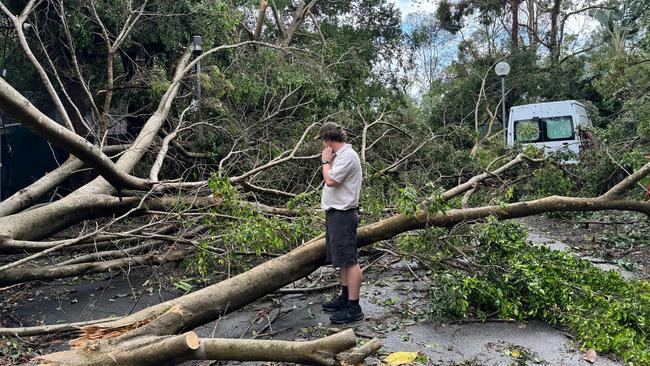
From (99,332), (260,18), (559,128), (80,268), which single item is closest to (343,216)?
(99,332)

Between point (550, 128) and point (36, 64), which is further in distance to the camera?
point (550, 128)

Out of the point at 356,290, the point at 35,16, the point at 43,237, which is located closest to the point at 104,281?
the point at 43,237

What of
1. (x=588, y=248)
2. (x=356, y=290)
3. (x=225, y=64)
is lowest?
(x=588, y=248)

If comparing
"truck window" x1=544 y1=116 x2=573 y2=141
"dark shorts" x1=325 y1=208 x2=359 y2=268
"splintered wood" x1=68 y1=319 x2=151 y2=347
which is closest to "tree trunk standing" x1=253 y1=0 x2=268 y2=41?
"truck window" x1=544 y1=116 x2=573 y2=141

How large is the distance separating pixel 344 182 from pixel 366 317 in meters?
1.05

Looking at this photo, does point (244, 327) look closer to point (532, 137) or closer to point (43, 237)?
point (43, 237)

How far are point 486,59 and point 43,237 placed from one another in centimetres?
1715

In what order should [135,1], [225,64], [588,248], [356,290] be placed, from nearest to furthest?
[356,290]
[588,248]
[135,1]
[225,64]

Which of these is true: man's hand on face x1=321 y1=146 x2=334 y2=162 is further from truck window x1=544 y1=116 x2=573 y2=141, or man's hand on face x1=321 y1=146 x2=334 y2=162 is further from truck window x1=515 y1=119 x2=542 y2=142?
truck window x1=544 y1=116 x2=573 y2=141

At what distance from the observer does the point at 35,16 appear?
22.7 feet

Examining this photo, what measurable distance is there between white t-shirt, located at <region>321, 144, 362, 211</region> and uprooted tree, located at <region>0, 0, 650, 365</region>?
43 cm

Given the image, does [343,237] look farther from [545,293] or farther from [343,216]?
[545,293]

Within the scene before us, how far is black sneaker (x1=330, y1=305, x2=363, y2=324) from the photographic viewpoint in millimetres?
3696

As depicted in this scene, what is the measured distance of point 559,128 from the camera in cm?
1215
